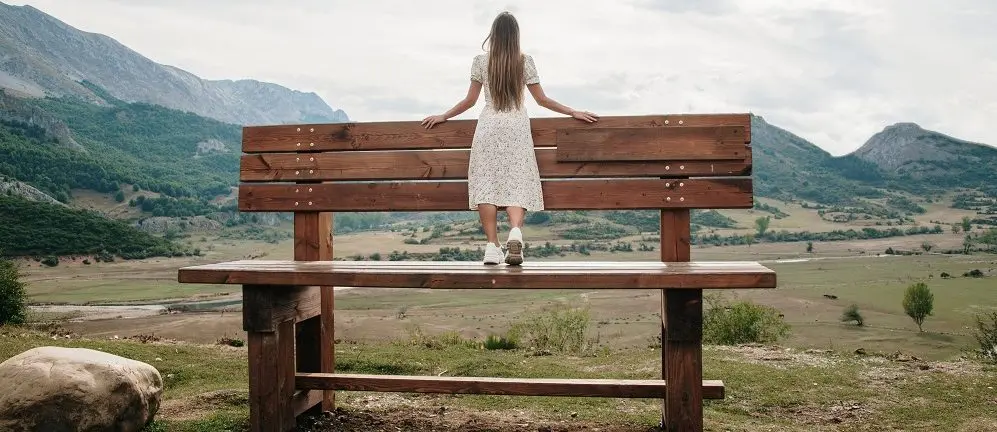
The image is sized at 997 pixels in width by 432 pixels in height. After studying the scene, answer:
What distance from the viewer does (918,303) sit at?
73.4 meters

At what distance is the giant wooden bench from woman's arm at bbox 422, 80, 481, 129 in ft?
0.33

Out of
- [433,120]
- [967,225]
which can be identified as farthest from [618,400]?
[967,225]

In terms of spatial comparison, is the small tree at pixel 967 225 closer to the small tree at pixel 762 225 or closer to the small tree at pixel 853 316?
the small tree at pixel 762 225

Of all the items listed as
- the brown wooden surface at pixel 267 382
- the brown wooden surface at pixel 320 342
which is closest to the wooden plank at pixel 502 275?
the brown wooden surface at pixel 267 382

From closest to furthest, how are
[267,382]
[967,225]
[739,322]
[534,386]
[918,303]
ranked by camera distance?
[534,386] < [267,382] < [739,322] < [918,303] < [967,225]

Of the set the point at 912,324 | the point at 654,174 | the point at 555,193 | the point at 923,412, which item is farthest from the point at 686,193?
the point at 912,324

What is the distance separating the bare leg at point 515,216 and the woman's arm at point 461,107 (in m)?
1.01

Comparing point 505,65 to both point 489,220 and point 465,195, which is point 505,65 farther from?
point 489,220

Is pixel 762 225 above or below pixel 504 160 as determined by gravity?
below

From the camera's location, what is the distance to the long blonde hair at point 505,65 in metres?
6.40

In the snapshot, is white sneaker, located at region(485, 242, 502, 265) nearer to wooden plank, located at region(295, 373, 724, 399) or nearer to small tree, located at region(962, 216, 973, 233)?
wooden plank, located at region(295, 373, 724, 399)

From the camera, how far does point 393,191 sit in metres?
6.93

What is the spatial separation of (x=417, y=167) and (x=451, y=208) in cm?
50

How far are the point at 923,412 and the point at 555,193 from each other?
12.6ft
